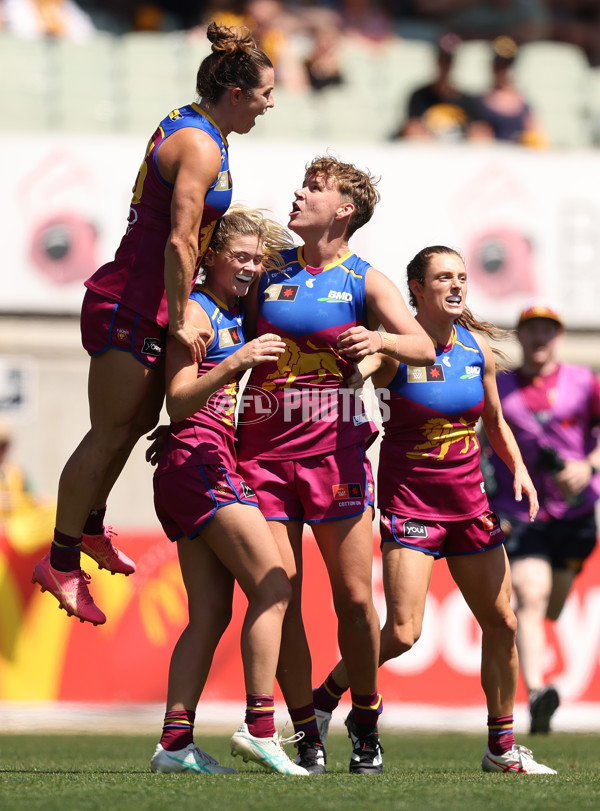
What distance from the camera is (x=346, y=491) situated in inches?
178

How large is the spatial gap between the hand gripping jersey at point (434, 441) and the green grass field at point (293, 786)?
0.98 meters

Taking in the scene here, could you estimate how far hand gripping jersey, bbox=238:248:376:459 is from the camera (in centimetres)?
454

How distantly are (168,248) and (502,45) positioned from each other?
9627mm

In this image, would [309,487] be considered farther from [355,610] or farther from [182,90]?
[182,90]

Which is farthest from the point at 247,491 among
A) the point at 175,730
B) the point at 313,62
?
the point at 313,62

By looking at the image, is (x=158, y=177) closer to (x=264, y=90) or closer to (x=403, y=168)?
(x=264, y=90)

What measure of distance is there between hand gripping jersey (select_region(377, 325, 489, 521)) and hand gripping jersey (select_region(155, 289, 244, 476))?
0.70 metres

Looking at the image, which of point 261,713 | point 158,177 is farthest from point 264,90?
point 261,713

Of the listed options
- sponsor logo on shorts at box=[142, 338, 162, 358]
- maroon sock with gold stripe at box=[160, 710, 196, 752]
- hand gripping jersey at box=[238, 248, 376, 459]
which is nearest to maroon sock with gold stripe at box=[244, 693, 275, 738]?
maroon sock with gold stripe at box=[160, 710, 196, 752]

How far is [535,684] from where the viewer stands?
270 inches

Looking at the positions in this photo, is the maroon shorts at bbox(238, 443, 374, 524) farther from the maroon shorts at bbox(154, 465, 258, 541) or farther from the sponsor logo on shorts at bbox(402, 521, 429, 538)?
the sponsor logo on shorts at bbox(402, 521, 429, 538)

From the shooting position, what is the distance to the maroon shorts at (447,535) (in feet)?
15.7

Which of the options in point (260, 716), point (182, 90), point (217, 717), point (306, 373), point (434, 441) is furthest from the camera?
point (182, 90)

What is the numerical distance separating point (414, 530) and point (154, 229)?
1.45 meters
